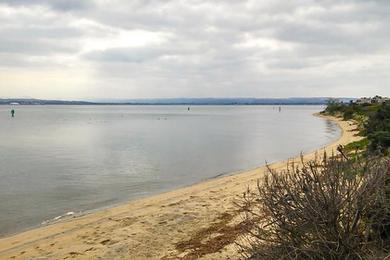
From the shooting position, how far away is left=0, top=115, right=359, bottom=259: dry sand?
887 centimetres

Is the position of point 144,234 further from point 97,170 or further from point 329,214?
point 97,170

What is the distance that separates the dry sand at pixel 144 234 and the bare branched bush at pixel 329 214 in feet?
9.24

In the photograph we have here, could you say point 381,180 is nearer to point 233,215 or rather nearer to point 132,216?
point 233,215

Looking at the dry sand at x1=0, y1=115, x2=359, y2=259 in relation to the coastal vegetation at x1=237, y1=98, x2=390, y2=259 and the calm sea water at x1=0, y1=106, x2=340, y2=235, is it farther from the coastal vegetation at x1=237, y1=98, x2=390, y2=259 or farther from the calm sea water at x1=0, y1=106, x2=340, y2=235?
the coastal vegetation at x1=237, y1=98, x2=390, y2=259

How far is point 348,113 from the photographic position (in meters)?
79.5

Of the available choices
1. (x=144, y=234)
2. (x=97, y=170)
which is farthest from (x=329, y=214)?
(x=97, y=170)

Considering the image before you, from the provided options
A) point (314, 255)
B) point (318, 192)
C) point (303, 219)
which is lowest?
point (314, 255)

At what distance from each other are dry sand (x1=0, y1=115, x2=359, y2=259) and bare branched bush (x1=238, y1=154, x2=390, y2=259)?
2.82 meters

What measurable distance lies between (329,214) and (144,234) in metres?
6.29

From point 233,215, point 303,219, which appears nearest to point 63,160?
point 233,215

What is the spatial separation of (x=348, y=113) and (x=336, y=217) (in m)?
79.4

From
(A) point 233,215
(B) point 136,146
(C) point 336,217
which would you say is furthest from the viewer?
(B) point 136,146

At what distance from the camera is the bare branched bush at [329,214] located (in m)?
4.84

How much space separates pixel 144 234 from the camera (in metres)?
10.3
